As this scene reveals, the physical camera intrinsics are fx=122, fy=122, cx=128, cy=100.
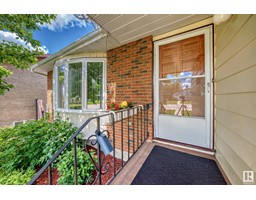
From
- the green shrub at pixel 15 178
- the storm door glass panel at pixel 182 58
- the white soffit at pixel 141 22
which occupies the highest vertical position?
the white soffit at pixel 141 22

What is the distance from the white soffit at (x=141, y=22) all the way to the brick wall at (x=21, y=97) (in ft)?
28.6

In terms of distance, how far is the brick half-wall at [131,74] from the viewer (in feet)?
7.95

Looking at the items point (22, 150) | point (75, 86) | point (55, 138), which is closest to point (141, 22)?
point (75, 86)

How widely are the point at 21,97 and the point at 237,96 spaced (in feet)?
34.8

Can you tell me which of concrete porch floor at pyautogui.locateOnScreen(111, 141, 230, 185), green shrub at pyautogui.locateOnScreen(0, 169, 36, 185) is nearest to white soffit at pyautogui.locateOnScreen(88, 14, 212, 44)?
concrete porch floor at pyautogui.locateOnScreen(111, 141, 230, 185)

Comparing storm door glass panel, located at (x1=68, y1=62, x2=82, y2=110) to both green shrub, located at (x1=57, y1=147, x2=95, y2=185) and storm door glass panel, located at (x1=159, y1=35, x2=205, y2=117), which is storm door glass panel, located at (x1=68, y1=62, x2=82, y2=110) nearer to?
green shrub, located at (x1=57, y1=147, x2=95, y2=185)

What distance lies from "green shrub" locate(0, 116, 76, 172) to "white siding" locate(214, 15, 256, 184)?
10.8 ft

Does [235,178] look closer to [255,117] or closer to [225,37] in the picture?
[255,117]

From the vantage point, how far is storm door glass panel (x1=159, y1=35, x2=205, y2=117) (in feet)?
6.50

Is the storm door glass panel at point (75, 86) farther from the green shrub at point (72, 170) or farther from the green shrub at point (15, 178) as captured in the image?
the green shrub at point (15, 178)

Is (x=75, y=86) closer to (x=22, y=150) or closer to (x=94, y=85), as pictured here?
(x=94, y=85)

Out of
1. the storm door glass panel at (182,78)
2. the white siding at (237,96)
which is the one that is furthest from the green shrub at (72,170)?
the white siding at (237,96)
